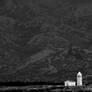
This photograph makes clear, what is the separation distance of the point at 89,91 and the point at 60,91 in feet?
34.1

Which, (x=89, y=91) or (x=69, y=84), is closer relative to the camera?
(x=89, y=91)

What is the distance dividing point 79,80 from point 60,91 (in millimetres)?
8690

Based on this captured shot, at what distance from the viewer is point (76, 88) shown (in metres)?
121

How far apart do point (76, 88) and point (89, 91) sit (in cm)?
486

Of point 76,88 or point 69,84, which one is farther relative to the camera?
point 69,84

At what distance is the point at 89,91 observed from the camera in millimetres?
119250

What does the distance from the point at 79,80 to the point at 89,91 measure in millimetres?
7594

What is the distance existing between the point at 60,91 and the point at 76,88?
5.83 metres

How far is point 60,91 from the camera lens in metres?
122

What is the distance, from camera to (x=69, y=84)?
129375 mm
